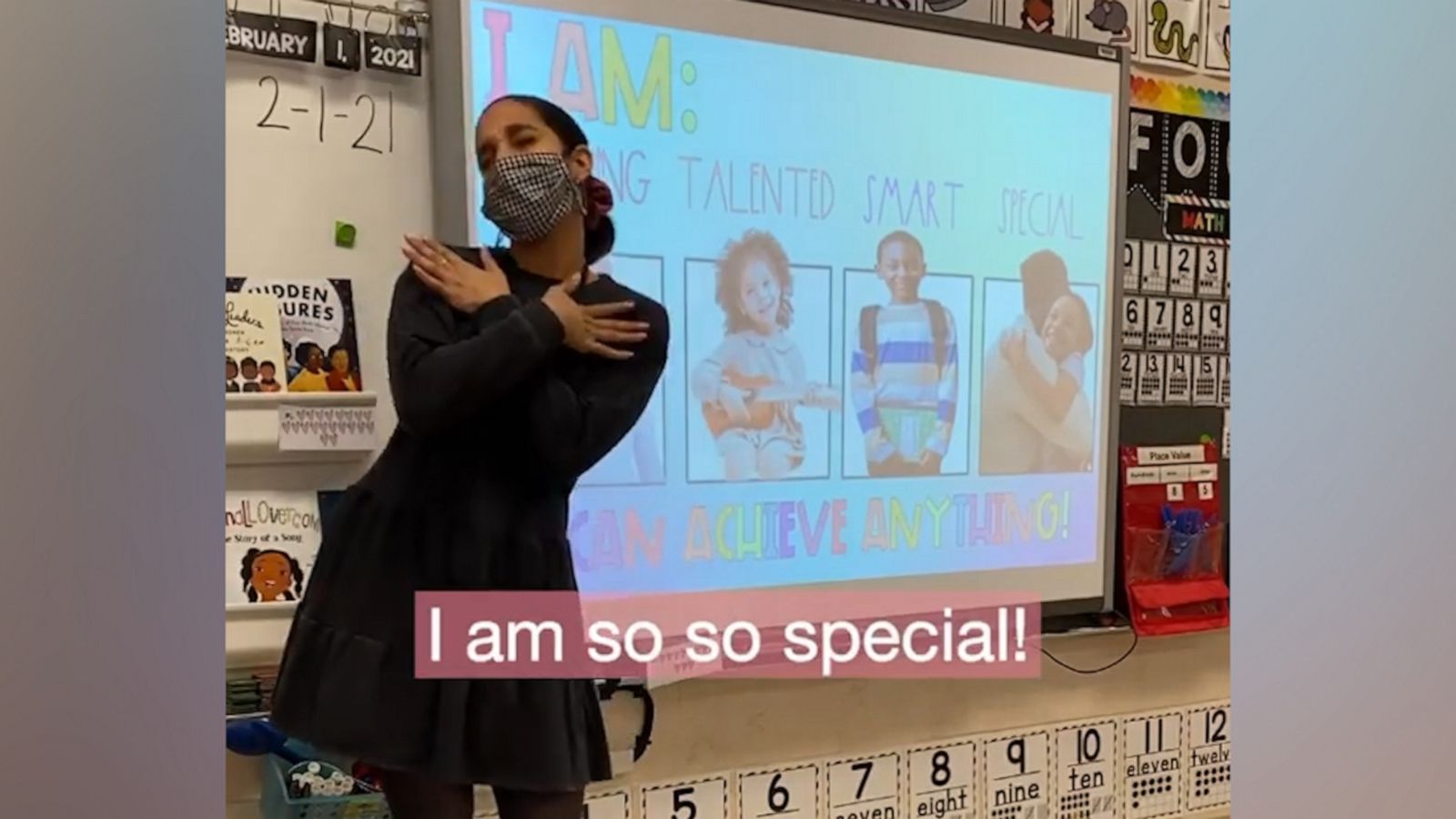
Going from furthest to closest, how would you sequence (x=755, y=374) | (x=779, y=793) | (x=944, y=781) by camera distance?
(x=944, y=781) < (x=779, y=793) < (x=755, y=374)

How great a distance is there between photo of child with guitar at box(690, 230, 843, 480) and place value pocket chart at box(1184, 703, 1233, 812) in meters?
0.97

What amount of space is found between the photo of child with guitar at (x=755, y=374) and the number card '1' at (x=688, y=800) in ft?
1.41

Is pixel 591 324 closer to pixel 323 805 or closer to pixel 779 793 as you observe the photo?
pixel 323 805

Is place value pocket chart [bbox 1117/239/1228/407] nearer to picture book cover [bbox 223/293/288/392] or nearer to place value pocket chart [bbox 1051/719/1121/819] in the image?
place value pocket chart [bbox 1051/719/1121/819]

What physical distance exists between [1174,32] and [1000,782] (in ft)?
4.12

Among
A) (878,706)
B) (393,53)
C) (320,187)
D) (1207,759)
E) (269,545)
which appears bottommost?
(1207,759)

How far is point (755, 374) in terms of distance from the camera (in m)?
1.67

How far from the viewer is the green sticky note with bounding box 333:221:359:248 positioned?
1448mm

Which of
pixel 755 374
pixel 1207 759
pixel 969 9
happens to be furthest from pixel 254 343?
pixel 1207 759
